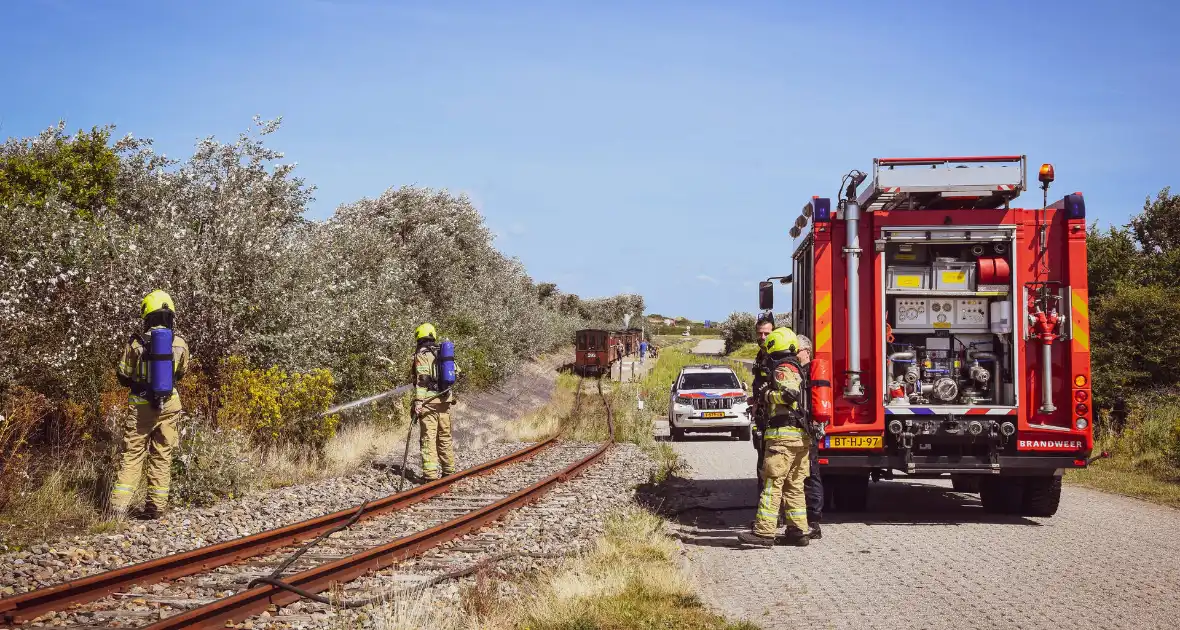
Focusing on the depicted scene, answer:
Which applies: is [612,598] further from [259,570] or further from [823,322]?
[823,322]

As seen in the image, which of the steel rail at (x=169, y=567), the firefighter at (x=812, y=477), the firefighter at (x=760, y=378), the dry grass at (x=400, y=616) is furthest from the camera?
the firefighter at (x=760, y=378)

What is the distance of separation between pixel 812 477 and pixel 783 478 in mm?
777

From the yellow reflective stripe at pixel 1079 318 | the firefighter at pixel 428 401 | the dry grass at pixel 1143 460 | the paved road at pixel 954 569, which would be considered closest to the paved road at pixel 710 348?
the dry grass at pixel 1143 460

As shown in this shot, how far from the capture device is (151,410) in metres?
9.75

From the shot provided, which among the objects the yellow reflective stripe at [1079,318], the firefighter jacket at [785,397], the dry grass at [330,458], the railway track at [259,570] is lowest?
the railway track at [259,570]

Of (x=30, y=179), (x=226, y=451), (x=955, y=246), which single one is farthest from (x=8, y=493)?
(x=30, y=179)

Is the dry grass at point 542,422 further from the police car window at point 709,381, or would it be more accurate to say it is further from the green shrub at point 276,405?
the green shrub at point 276,405

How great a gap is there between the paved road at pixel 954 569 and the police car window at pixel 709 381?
1014 cm

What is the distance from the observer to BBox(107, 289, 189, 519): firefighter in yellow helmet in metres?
9.59

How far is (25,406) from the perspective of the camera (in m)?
9.67

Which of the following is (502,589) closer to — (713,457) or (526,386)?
(713,457)

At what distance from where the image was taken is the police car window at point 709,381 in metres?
22.3

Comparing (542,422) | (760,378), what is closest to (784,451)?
(760,378)

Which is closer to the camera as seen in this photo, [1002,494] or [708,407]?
[1002,494]
